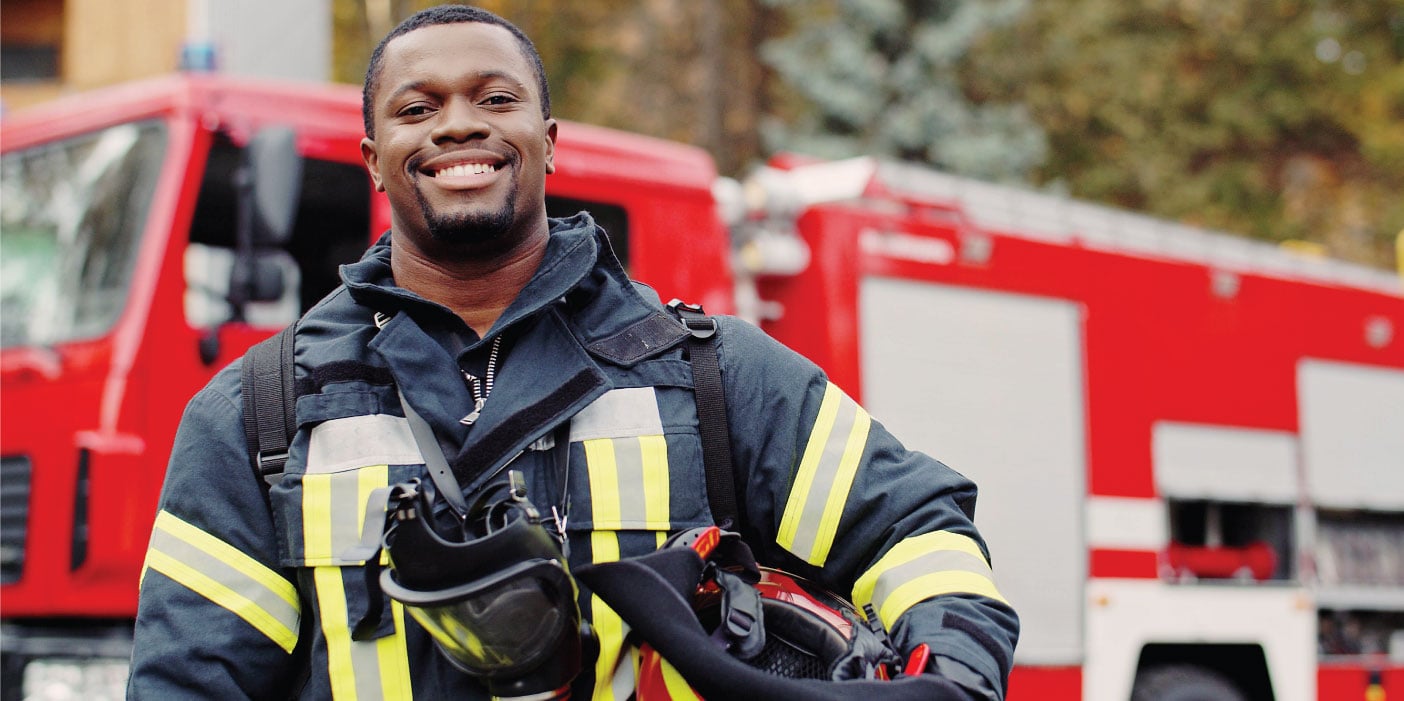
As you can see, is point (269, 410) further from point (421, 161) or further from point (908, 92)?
point (908, 92)

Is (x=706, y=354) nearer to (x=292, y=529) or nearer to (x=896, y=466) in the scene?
(x=896, y=466)


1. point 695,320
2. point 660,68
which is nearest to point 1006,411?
point 695,320

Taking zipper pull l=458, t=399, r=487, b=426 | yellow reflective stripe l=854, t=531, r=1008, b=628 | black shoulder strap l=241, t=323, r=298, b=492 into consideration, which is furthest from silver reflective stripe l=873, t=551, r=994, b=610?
black shoulder strap l=241, t=323, r=298, b=492

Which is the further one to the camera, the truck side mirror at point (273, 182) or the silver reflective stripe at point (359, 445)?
the truck side mirror at point (273, 182)

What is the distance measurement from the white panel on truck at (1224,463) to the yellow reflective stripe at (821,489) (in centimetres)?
444

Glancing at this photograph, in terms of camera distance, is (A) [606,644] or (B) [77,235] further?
(B) [77,235]

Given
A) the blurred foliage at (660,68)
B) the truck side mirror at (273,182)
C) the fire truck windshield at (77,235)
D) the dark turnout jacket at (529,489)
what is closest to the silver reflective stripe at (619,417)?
the dark turnout jacket at (529,489)

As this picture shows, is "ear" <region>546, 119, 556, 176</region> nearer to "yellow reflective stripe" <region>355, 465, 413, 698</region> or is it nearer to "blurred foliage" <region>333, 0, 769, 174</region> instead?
"yellow reflective stripe" <region>355, 465, 413, 698</region>

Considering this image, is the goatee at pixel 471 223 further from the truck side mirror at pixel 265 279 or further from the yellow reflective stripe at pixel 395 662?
the truck side mirror at pixel 265 279

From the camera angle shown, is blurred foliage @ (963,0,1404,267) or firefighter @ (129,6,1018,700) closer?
firefighter @ (129,6,1018,700)

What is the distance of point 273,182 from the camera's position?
4.10m

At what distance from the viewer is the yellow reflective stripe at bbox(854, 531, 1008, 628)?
1.82 m

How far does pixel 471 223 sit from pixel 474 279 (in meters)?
0.10

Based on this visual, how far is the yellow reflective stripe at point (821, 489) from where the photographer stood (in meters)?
1.91
